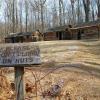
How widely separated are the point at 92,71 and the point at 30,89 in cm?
339

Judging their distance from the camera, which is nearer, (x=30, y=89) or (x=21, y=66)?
(x=21, y=66)

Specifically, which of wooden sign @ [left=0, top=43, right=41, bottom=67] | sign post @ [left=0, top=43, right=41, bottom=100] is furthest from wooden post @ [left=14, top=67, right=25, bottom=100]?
wooden sign @ [left=0, top=43, right=41, bottom=67]

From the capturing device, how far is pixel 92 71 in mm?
11023

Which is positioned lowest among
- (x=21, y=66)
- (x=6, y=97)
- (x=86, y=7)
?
(x=6, y=97)

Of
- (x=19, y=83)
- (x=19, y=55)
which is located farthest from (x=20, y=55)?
(x=19, y=83)

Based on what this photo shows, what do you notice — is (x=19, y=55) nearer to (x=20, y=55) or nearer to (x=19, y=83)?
(x=20, y=55)

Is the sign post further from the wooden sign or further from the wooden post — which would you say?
the wooden post

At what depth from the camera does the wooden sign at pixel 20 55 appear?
5.47m

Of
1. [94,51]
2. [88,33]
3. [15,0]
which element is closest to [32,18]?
[15,0]

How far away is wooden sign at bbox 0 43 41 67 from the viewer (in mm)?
5473

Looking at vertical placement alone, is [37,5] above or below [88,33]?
above

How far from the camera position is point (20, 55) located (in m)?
5.51

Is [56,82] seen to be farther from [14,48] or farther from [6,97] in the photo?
[14,48]

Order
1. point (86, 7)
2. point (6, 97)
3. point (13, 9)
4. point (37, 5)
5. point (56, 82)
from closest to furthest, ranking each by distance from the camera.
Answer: point (6, 97), point (56, 82), point (86, 7), point (37, 5), point (13, 9)
